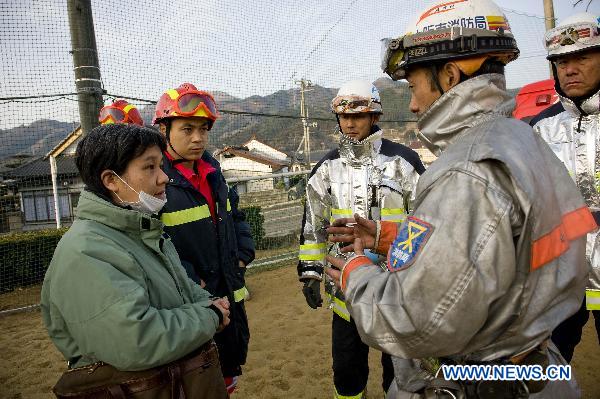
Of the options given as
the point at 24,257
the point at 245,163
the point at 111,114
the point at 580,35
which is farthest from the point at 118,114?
the point at 245,163

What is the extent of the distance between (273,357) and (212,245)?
2284 mm

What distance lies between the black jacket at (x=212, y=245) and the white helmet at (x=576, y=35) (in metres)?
2.60

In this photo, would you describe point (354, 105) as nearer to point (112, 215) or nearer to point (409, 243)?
point (112, 215)

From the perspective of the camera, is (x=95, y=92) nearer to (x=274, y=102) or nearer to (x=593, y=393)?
(x=274, y=102)

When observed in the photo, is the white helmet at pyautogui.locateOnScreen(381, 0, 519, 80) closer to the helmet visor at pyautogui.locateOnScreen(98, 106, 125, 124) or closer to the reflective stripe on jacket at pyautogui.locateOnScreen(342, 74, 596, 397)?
the reflective stripe on jacket at pyautogui.locateOnScreen(342, 74, 596, 397)

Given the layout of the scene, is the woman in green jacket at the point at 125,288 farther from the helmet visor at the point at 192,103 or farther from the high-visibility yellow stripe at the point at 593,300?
the high-visibility yellow stripe at the point at 593,300

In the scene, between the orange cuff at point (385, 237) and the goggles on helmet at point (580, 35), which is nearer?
the orange cuff at point (385, 237)

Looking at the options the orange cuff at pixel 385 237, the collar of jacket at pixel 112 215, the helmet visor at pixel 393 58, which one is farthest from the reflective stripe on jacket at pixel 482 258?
the collar of jacket at pixel 112 215

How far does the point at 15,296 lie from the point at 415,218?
30.6 feet

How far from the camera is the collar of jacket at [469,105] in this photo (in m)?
1.29

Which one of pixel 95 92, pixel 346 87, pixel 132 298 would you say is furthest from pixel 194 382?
pixel 95 92

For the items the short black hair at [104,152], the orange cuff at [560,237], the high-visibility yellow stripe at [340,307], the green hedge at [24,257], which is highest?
the short black hair at [104,152]

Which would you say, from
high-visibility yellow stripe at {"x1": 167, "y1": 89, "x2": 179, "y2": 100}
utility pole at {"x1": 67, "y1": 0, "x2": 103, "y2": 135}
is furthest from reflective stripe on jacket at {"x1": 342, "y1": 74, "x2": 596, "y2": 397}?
Result: utility pole at {"x1": 67, "y1": 0, "x2": 103, "y2": 135}

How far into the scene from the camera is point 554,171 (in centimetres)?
127
